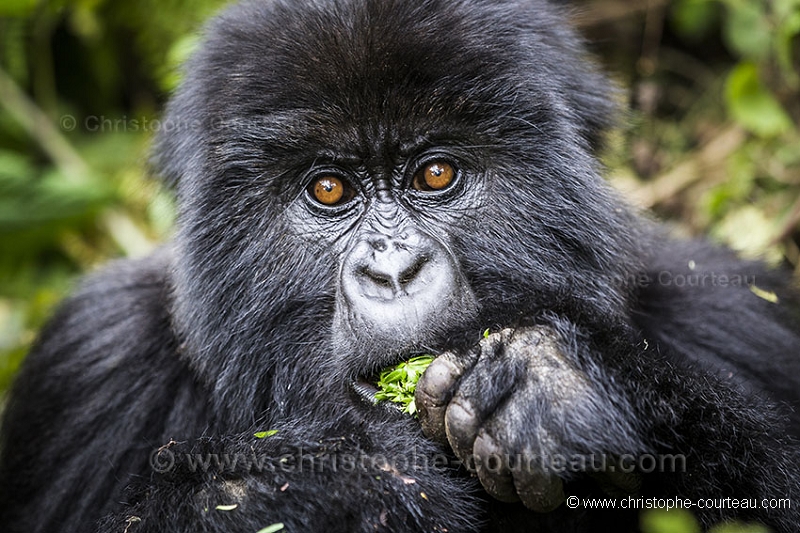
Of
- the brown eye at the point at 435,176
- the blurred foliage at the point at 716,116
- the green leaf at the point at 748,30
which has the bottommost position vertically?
the blurred foliage at the point at 716,116

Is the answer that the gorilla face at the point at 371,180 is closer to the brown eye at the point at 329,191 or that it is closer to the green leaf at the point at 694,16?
the brown eye at the point at 329,191

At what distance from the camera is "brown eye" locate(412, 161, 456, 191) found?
337 centimetres

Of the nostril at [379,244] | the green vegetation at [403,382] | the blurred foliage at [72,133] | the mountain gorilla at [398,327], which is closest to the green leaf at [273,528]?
the mountain gorilla at [398,327]

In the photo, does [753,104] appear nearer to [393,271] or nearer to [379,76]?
[379,76]

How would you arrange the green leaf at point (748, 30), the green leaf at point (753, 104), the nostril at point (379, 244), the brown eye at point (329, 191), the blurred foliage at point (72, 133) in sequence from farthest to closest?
the blurred foliage at point (72, 133) → the green leaf at point (748, 30) → the green leaf at point (753, 104) → the brown eye at point (329, 191) → the nostril at point (379, 244)

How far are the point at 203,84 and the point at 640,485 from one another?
2.15 meters

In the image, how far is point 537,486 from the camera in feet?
8.70

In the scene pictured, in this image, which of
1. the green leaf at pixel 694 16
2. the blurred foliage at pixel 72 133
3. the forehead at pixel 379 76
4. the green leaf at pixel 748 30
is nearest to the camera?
the forehead at pixel 379 76

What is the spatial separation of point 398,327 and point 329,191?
67 centimetres

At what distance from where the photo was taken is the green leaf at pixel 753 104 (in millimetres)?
5402

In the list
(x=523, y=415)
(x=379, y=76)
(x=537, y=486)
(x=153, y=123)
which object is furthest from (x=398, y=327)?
(x=153, y=123)

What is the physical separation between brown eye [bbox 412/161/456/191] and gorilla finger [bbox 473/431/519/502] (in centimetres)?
103

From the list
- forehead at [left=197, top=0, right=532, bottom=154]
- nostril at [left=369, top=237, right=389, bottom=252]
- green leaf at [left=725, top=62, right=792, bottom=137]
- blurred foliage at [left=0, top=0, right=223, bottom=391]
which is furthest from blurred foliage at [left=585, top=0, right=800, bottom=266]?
blurred foliage at [left=0, top=0, right=223, bottom=391]

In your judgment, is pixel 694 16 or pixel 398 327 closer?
pixel 398 327
